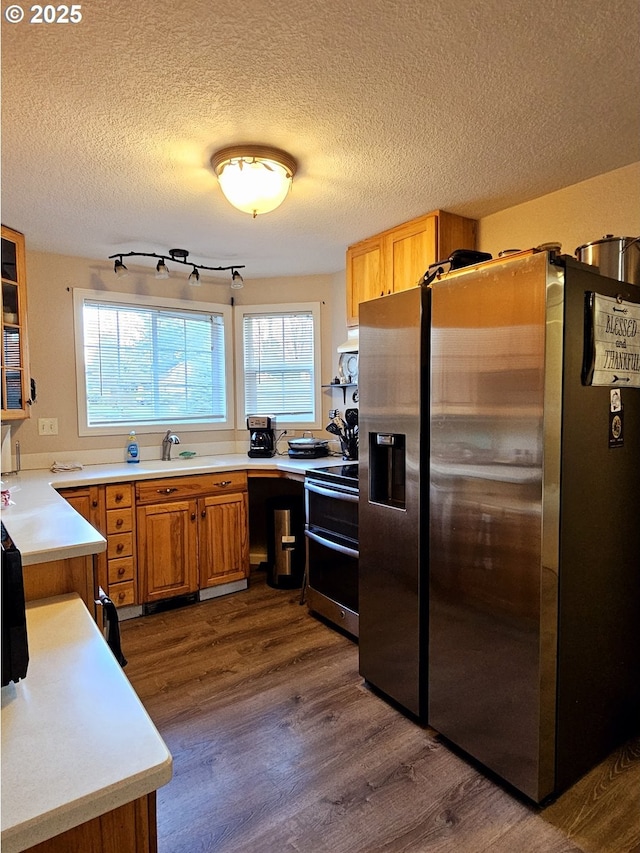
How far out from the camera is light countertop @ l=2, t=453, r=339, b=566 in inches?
58.4

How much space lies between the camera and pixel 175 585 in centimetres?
320

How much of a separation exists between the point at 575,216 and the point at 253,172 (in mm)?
1516

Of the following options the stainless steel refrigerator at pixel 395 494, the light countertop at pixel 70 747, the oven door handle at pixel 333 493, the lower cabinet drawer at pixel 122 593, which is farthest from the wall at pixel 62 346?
the light countertop at pixel 70 747

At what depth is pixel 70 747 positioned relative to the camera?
76 centimetres

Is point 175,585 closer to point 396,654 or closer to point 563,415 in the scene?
point 396,654

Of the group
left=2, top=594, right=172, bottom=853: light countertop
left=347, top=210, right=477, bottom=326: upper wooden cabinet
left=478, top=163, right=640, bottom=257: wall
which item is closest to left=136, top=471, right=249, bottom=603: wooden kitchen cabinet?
left=347, top=210, right=477, bottom=326: upper wooden cabinet

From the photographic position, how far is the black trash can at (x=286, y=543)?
350 cm

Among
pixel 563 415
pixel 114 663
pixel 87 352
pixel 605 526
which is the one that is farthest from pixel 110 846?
pixel 87 352

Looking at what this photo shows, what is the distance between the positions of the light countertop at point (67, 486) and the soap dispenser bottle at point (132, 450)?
7 centimetres

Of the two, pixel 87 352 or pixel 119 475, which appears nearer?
pixel 119 475

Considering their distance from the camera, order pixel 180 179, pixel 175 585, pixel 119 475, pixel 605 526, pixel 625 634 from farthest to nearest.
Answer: pixel 175 585 < pixel 119 475 < pixel 180 179 < pixel 625 634 < pixel 605 526

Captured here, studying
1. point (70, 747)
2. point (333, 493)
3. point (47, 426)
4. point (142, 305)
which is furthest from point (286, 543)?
point (70, 747)

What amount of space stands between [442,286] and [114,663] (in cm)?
159

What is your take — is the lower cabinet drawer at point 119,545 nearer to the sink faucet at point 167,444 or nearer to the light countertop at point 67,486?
the light countertop at point 67,486
